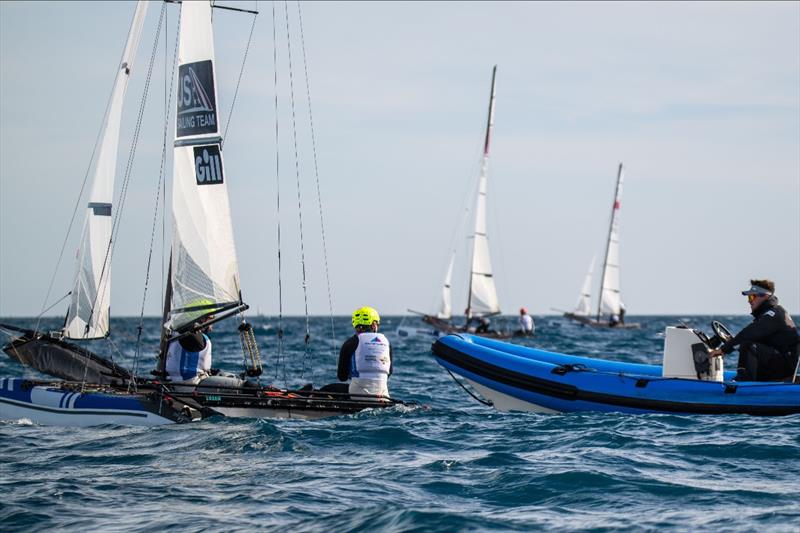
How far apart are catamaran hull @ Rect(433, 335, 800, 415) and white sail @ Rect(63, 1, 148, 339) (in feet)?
17.6

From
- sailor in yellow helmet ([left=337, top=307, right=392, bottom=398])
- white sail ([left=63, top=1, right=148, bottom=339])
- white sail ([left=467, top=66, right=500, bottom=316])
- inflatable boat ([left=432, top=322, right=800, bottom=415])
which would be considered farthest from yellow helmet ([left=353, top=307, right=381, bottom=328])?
white sail ([left=467, top=66, right=500, bottom=316])

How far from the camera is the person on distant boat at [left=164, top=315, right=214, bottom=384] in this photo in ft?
43.6

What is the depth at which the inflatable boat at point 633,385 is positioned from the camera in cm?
1215

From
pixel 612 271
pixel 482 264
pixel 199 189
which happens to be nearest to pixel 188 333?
pixel 199 189

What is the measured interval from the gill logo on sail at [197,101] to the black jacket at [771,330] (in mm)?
7164

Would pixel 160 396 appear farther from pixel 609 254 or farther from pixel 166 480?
pixel 609 254

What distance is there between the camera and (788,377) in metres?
12.6

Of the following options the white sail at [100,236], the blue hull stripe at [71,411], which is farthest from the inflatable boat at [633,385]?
Result: the white sail at [100,236]

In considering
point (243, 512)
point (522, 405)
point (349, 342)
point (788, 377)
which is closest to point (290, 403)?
point (349, 342)

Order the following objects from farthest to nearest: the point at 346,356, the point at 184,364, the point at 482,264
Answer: the point at 482,264
the point at 184,364
the point at 346,356

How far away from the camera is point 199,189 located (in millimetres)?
14305

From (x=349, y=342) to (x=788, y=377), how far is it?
16.9 ft

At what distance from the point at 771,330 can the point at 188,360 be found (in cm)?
698

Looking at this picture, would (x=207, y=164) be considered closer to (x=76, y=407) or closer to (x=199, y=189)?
(x=199, y=189)
